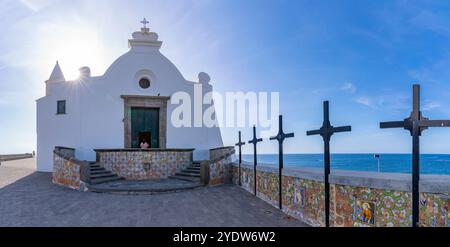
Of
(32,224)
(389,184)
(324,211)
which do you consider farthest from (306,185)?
(32,224)

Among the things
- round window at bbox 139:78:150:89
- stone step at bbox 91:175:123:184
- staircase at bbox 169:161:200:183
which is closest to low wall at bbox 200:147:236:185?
staircase at bbox 169:161:200:183

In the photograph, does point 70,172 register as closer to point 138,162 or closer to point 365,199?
point 138,162

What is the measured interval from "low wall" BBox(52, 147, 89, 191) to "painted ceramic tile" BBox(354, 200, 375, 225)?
341 inches

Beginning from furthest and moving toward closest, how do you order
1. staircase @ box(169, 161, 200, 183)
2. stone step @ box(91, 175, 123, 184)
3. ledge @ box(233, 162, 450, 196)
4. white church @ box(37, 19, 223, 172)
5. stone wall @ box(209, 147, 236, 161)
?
white church @ box(37, 19, 223, 172)
stone wall @ box(209, 147, 236, 161)
staircase @ box(169, 161, 200, 183)
stone step @ box(91, 175, 123, 184)
ledge @ box(233, 162, 450, 196)

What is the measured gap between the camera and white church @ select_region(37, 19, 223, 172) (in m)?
13.5

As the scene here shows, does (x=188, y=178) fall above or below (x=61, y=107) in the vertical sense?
below

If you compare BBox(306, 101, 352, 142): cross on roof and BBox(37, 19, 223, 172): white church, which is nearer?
BBox(306, 101, 352, 142): cross on roof

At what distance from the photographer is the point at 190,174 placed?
1141 cm

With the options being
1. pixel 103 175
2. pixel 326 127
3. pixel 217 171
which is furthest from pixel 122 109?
pixel 326 127

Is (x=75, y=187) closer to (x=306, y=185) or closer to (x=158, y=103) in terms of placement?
(x=158, y=103)

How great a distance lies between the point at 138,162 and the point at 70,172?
279 cm

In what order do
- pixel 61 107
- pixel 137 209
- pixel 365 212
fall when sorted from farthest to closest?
pixel 61 107
pixel 137 209
pixel 365 212

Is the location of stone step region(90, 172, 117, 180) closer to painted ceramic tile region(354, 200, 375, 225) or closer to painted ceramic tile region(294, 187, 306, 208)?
painted ceramic tile region(294, 187, 306, 208)

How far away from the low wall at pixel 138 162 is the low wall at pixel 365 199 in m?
7.38
